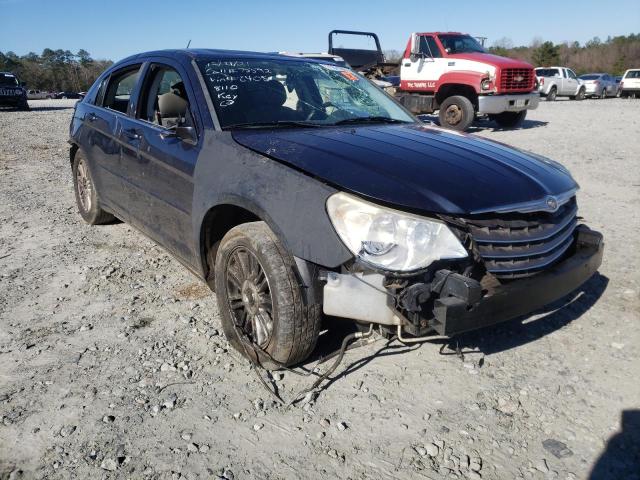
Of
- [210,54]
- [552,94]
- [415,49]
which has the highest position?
[415,49]

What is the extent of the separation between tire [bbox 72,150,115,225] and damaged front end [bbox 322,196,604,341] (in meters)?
3.45

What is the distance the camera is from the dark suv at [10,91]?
71.2 feet

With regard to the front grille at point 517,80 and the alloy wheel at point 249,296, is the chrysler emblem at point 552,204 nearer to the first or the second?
the alloy wheel at point 249,296

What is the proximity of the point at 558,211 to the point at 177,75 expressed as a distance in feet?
8.22

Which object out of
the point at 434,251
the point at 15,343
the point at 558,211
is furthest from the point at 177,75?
the point at 558,211

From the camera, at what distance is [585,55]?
2692 inches

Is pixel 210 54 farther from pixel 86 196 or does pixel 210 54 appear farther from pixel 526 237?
pixel 86 196

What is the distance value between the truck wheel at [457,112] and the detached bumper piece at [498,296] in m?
Result: 9.71

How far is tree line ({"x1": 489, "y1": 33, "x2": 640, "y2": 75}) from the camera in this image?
57.7 m

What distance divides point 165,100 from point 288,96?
788mm

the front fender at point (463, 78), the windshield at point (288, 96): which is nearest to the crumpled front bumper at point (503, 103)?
the front fender at point (463, 78)

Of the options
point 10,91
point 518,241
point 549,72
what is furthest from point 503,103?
point 10,91

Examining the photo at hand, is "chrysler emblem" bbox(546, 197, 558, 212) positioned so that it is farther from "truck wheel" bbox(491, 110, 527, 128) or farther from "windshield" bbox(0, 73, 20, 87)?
"windshield" bbox(0, 73, 20, 87)

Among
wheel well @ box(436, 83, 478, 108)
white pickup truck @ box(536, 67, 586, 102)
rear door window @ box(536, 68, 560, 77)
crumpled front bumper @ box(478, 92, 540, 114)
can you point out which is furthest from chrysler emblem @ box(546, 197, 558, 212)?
rear door window @ box(536, 68, 560, 77)
